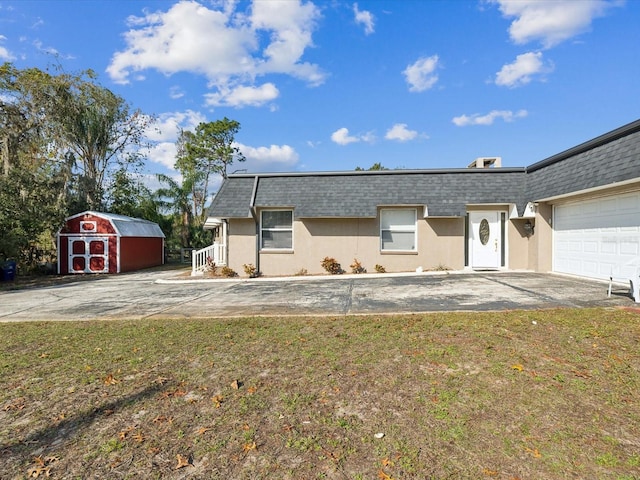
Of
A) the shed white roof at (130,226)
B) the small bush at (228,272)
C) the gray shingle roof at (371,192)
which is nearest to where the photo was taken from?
the gray shingle roof at (371,192)

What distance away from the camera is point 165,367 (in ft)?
13.8

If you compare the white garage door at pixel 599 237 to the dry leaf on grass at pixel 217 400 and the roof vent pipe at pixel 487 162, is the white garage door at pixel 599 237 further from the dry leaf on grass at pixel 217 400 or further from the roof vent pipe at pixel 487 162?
the dry leaf on grass at pixel 217 400

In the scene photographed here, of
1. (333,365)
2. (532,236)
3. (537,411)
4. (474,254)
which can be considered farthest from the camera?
(474,254)

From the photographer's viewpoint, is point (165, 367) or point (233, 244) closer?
point (165, 367)

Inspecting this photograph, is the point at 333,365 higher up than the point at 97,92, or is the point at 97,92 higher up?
the point at 97,92

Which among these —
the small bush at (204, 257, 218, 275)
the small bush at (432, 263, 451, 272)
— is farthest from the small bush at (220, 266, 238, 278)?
the small bush at (432, 263, 451, 272)

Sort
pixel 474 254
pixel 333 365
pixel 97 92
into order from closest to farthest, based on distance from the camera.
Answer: pixel 333 365 < pixel 474 254 < pixel 97 92

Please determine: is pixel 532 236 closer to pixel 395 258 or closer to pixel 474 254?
pixel 474 254

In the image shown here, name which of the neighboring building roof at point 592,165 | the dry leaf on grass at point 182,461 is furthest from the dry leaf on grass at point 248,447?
the neighboring building roof at point 592,165

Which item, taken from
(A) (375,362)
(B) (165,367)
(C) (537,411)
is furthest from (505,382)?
(B) (165,367)

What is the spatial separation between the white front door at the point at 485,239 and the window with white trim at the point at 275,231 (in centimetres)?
675

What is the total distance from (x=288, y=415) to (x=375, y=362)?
4.52 feet

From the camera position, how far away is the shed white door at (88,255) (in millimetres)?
18672

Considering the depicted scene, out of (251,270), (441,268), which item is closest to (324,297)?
(251,270)
